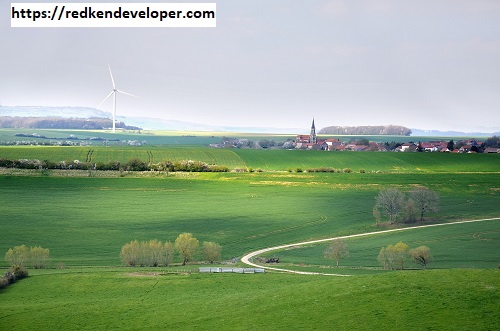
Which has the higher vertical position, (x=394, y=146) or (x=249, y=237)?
(x=394, y=146)

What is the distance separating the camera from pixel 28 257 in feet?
203

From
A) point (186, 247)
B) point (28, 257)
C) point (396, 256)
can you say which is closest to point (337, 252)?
point (396, 256)

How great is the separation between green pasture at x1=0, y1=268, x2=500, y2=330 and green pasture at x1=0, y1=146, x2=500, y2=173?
71694 millimetres

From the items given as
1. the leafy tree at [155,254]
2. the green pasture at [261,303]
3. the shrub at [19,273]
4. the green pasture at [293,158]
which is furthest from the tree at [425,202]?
the shrub at [19,273]

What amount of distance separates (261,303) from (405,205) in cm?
4536

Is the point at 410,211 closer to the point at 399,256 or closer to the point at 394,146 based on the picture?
the point at 399,256

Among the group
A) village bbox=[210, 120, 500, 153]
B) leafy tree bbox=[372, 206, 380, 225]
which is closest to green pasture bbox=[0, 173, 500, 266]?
leafy tree bbox=[372, 206, 380, 225]

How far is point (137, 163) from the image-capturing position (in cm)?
11644

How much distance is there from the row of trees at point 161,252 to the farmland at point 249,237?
1.84m

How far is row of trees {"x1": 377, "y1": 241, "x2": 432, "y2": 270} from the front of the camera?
197 feet

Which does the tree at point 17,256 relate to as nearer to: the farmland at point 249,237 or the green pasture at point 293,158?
the farmland at point 249,237

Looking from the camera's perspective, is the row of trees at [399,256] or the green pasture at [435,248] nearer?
the row of trees at [399,256]

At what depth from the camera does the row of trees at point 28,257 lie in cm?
6072

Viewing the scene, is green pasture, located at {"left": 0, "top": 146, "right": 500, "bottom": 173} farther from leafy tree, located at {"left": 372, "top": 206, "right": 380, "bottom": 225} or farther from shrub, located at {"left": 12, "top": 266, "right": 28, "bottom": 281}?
shrub, located at {"left": 12, "top": 266, "right": 28, "bottom": 281}
